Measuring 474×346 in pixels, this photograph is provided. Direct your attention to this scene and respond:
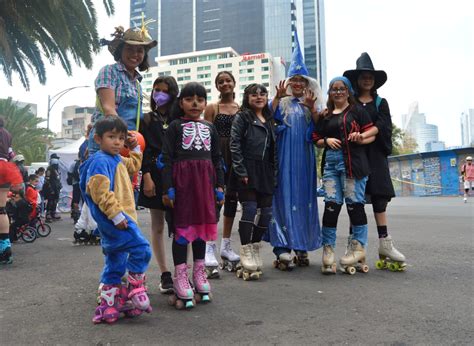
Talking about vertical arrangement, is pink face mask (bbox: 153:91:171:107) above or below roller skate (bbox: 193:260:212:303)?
above

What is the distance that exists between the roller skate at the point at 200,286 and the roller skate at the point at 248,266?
683 millimetres

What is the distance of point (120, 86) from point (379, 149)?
2527 millimetres

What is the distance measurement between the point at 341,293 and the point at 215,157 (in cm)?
141

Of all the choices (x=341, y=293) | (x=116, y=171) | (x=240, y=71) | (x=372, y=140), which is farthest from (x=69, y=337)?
(x=240, y=71)

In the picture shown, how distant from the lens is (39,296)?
335cm

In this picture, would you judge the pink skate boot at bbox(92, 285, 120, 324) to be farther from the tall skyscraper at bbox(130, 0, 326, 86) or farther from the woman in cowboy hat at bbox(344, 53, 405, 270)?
the tall skyscraper at bbox(130, 0, 326, 86)

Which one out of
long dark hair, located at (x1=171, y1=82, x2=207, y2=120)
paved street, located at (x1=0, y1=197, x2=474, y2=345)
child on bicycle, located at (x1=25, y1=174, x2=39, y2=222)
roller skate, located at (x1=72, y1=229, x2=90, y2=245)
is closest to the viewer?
paved street, located at (x1=0, y1=197, x2=474, y2=345)

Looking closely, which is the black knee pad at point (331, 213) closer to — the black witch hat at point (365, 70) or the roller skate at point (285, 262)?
the roller skate at point (285, 262)

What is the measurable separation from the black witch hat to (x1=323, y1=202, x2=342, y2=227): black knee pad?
1311 mm

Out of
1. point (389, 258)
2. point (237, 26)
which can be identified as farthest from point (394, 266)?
point (237, 26)

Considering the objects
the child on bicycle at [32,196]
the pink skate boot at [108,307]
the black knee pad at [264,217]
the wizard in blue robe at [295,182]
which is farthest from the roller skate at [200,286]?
the child on bicycle at [32,196]

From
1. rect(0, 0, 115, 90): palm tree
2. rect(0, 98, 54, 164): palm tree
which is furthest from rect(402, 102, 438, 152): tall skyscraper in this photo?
rect(0, 0, 115, 90): palm tree

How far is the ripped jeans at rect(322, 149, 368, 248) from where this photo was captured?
4.04 meters

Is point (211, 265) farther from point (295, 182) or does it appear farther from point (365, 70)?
point (365, 70)
